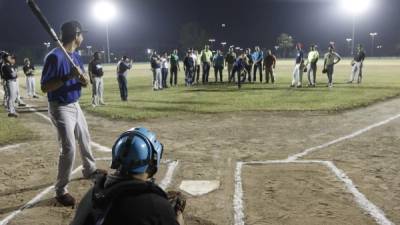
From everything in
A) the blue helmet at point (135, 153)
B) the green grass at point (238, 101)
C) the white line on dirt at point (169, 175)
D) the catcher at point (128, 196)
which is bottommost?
the white line on dirt at point (169, 175)

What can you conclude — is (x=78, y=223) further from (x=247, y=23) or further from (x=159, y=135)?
(x=247, y=23)

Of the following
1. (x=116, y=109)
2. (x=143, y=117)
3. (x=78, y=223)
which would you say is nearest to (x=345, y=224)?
(x=78, y=223)

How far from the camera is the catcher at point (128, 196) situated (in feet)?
7.45

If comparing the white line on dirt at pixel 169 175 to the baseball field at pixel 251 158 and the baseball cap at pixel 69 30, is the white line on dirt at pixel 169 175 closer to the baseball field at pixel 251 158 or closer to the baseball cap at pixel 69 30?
the baseball field at pixel 251 158

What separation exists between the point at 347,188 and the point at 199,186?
7.77 feet

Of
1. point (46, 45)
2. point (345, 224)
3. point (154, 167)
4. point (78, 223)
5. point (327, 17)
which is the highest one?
point (327, 17)

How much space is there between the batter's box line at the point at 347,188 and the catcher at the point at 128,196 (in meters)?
2.95

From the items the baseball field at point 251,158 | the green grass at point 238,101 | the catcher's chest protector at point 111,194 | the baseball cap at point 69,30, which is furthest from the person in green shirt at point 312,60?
the catcher's chest protector at point 111,194

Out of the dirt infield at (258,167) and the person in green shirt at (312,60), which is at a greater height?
the person in green shirt at (312,60)

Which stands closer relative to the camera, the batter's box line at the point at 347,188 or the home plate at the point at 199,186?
the batter's box line at the point at 347,188

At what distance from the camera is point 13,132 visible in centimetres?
1185

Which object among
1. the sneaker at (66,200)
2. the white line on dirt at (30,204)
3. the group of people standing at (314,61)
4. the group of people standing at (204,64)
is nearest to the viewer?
the white line on dirt at (30,204)

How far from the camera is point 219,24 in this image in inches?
4806

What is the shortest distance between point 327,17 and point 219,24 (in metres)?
31.0
